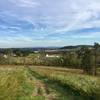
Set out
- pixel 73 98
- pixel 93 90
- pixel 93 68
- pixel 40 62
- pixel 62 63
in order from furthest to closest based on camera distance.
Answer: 1. pixel 40 62
2. pixel 62 63
3. pixel 93 68
4. pixel 73 98
5. pixel 93 90

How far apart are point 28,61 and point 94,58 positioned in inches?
1500

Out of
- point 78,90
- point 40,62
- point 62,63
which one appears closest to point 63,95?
point 78,90

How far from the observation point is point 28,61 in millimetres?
67750

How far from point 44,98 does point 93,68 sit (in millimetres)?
16564

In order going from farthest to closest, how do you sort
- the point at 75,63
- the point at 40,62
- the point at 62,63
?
the point at 40,62
the point at 62,63
the point at 75,63

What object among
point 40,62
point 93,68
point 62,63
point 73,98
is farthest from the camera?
point 40,62

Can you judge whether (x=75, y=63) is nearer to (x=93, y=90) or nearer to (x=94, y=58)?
(x=94, y=58)

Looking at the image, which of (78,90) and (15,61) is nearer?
(78,90)

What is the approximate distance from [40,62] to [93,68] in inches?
1407

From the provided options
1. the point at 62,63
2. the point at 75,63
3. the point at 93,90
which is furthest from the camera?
the point at 62,63

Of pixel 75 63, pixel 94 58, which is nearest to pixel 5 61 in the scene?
pixel 75 63

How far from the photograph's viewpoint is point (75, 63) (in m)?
49.2

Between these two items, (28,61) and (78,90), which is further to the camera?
(28,61)

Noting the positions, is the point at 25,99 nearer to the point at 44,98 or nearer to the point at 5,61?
the point at 44,98
